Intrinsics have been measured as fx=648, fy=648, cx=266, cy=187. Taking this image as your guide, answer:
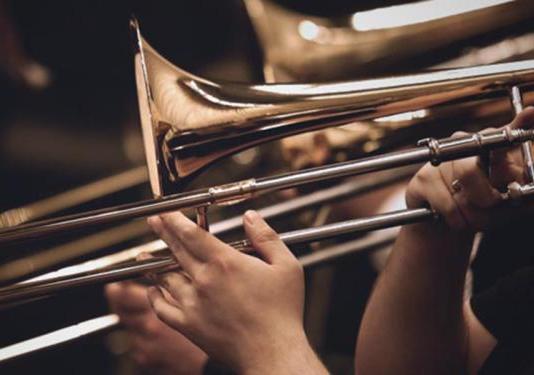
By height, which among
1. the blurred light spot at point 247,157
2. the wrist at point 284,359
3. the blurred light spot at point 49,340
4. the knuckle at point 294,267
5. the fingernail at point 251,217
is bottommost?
the blurred light spot at point 247,157

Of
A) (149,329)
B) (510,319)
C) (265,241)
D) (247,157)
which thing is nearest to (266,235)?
(265,241)

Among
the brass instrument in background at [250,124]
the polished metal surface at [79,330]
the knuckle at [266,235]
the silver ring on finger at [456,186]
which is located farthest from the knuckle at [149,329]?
the silver ring on finger at [456,186]

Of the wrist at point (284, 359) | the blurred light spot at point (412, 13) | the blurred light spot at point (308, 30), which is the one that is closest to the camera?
the wrist at point (284, 359)

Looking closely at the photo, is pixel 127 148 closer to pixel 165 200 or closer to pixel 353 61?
pixel 353 61

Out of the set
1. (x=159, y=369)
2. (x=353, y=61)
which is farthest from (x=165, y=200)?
(x=353, y=61)

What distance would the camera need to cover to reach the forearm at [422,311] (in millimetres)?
934

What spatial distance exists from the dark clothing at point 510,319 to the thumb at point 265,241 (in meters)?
0.35

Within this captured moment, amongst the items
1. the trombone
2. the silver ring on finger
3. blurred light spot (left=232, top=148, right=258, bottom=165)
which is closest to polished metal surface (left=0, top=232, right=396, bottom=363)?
the trombone

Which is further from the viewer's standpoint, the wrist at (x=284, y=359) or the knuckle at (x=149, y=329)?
the knuckle at (x=149, y=329)

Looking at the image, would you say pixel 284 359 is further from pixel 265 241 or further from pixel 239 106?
pixel 239 106

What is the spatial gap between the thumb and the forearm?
255mm

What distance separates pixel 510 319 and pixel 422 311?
0.12 metres

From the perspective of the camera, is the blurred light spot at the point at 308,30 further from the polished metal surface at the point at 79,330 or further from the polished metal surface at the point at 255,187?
the polished metal surface at the point at 255,187

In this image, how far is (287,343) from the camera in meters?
0.74
